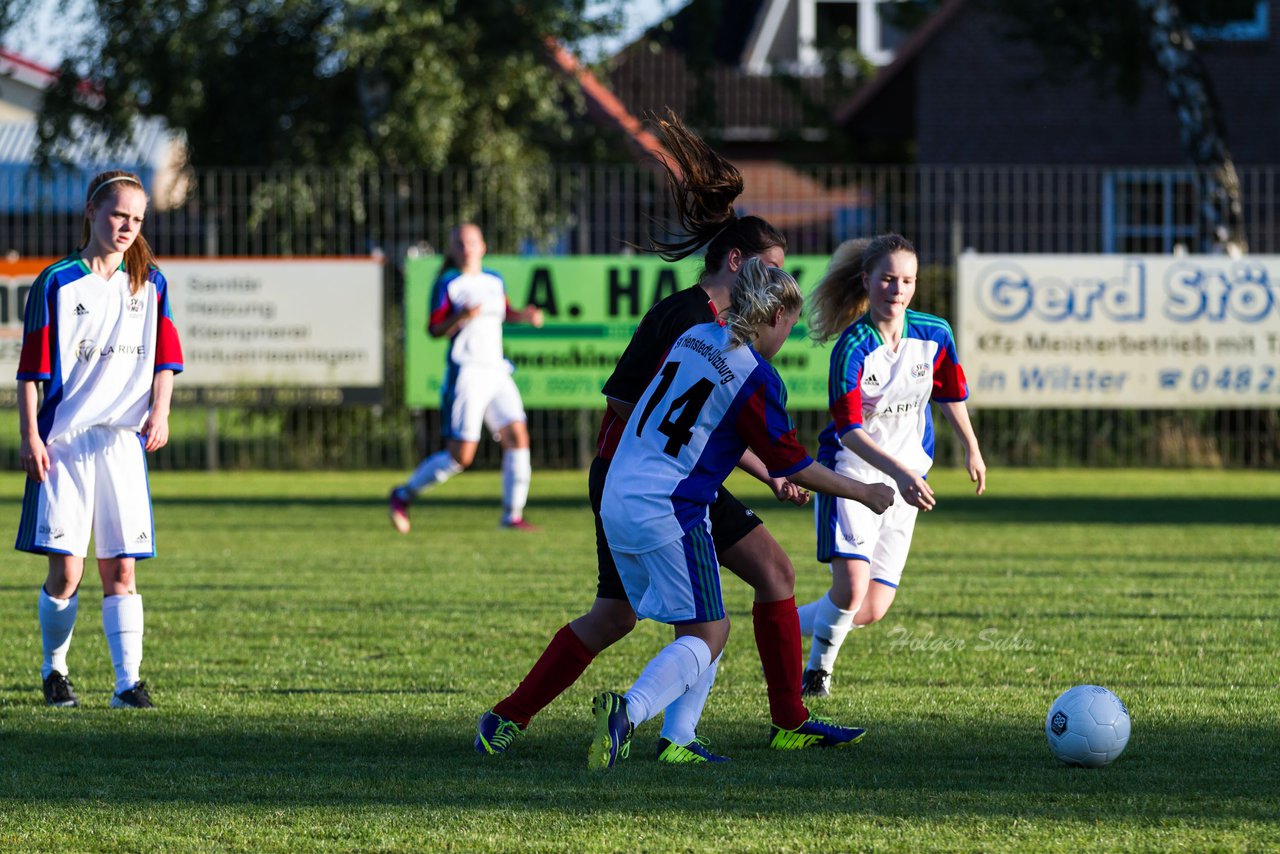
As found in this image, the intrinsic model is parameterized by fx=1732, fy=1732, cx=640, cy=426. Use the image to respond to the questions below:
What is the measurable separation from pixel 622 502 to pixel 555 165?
16.2 meters

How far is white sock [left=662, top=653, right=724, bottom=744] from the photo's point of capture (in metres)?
4.99

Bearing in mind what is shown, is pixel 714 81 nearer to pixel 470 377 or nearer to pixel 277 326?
pixel 277 326

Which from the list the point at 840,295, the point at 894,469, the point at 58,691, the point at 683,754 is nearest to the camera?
the point at 683,754

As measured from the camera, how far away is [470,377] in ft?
39.5

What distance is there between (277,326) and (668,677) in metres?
12.6

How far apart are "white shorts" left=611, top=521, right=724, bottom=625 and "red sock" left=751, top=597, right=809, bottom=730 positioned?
34 cm

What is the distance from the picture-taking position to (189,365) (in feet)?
55.2

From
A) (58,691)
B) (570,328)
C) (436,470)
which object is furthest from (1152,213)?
(58,691)

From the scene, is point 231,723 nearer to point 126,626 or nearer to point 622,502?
point 126,626

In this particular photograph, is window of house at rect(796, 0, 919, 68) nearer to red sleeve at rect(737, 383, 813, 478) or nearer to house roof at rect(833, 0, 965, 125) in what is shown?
house roof at rect(833, 0, 965, 125)

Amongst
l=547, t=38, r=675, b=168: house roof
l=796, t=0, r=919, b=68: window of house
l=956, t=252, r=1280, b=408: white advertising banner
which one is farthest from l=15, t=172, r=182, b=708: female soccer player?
l=796, t=0, r=919, b=68: window of house

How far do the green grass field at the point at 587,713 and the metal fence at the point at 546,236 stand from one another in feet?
19.5

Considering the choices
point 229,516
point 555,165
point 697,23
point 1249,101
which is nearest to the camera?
point 229,516

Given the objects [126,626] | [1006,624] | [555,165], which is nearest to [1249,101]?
[555,165]
